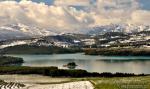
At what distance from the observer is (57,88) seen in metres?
89.2

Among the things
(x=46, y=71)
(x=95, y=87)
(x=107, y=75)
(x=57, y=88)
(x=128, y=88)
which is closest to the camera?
(x=128, y=88)

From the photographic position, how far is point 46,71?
143 metres

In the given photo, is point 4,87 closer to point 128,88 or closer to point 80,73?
point 128,88

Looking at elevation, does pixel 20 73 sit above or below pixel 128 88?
below

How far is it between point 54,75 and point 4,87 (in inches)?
1716

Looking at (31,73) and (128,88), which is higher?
(128,88)

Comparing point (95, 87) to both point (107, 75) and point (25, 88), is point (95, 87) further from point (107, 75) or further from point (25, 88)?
point (107, 75)

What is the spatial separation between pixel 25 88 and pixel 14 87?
3.05m

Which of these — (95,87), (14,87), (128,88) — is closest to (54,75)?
(14,87)

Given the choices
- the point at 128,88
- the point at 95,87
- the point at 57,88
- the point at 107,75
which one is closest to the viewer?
the point at 128,88

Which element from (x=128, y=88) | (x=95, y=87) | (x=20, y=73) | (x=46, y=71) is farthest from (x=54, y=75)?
(x=128, y=88)

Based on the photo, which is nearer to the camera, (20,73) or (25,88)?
(25,88)

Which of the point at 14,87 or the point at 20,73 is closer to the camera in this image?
the point at 14,87

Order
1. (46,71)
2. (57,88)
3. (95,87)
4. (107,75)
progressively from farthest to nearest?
(46,71), (107,75), (57,88), (95,87)
